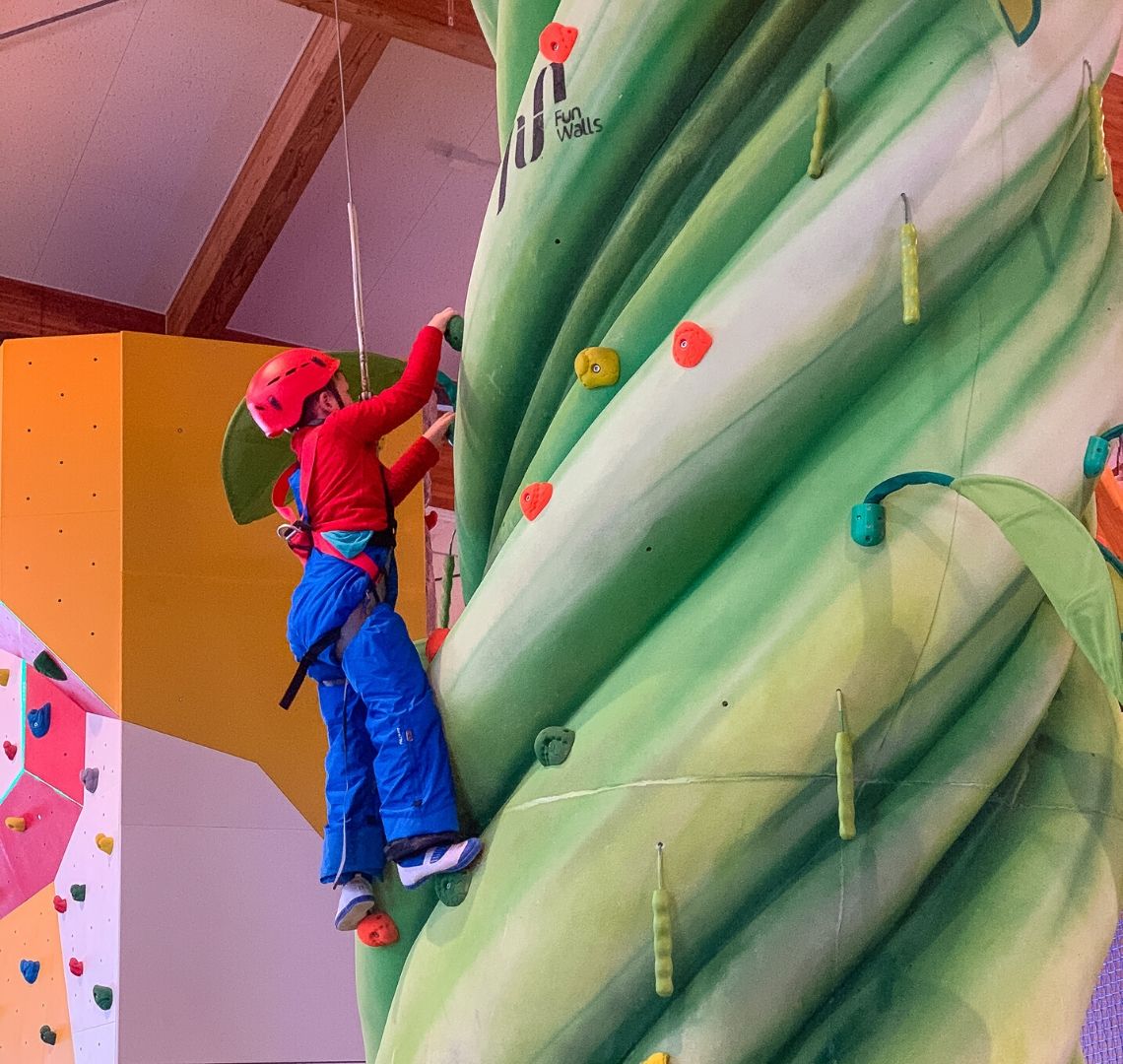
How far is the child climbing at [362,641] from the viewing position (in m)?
2.61

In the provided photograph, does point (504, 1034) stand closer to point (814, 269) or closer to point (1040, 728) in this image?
point (1040, 728)

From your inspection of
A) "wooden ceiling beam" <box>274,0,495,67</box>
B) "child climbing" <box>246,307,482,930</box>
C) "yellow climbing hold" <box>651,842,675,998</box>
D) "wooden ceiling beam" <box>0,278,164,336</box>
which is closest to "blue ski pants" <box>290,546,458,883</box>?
"child climbing" <box>246,307,482,930</box>

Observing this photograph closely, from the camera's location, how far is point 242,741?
180 inches

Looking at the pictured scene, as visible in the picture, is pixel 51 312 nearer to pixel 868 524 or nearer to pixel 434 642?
pixel 434 642

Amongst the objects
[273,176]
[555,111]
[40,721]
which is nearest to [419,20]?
[273,176]

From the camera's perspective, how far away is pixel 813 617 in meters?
2.30

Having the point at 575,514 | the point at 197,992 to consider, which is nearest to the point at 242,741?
the point at 197,992

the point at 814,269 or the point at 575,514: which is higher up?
the point at 814,269

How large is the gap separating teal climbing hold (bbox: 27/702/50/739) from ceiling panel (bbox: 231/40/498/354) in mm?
2347

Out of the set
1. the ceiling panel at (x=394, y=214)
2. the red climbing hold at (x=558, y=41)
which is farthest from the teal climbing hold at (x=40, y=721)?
the red climbing hold at (x=558, y=41)

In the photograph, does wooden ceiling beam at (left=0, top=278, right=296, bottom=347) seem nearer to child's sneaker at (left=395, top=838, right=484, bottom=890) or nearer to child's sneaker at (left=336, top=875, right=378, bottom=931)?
child's sneaker at (left=336, top=875, right=378, bottom=931)

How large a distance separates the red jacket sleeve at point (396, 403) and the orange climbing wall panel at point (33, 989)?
2.25 metres

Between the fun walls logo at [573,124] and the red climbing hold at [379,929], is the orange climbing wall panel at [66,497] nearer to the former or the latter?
the red climbing hold at [379,929]

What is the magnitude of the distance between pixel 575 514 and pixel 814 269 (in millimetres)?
518
